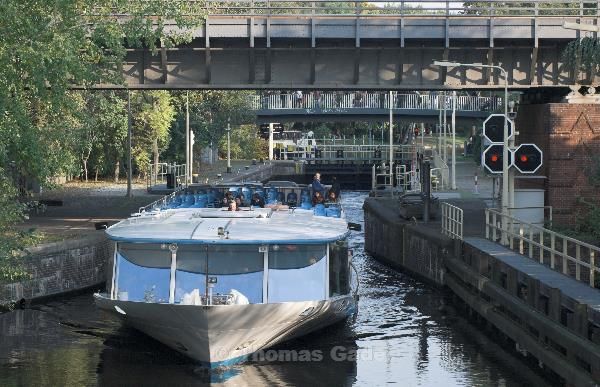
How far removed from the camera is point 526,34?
43344 millimetres

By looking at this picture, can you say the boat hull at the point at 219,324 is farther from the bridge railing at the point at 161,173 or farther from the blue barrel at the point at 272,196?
the bridge railing at the point at 161,173

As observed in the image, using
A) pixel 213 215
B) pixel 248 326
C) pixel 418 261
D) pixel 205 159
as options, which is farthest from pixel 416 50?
pixel 205 159

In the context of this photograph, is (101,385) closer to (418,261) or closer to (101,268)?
(101,268)

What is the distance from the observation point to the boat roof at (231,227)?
26.0 m

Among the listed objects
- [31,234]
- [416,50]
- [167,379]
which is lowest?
[167,379]

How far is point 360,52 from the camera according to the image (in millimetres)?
43844

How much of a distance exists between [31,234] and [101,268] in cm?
1240

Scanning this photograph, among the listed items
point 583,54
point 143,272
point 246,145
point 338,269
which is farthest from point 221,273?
point 246,145

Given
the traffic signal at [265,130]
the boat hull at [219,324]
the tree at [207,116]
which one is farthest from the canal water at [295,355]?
the traffic signal at [265,130]

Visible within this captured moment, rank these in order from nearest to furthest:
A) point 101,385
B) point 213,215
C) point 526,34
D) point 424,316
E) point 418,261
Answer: point 101,385 < point 213,215 < point 424,316 < point 418,261 < point 526,34

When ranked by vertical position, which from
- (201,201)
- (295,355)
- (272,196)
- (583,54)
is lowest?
(295,355)

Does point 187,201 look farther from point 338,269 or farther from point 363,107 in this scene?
point 363,107

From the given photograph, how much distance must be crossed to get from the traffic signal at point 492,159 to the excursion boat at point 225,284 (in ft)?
26.9

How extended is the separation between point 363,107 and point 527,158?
6233 centimetres
